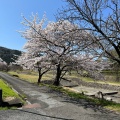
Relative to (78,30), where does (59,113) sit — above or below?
below

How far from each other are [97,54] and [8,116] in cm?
680

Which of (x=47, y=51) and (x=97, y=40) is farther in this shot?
(x=47, y=51)

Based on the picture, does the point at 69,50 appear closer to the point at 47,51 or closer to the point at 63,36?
the point at 47,51

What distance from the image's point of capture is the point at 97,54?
43.7 ft

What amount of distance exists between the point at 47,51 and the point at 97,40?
8634mm

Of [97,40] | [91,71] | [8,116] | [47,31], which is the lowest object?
[8,116]

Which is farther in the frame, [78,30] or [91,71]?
[91,71]

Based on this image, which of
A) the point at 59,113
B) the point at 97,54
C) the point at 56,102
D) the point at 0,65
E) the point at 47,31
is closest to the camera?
the point at 59,113

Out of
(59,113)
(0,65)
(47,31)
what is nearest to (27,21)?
(47,31)

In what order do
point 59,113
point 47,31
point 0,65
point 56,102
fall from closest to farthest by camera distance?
point 59,113
point 56,102
point 47,31
point 0,65

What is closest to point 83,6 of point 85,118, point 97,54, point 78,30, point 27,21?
point 78,30

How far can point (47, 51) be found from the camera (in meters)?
20.2

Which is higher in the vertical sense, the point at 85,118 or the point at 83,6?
the point at 83,6

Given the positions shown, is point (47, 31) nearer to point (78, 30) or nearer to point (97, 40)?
point (78, 30)
